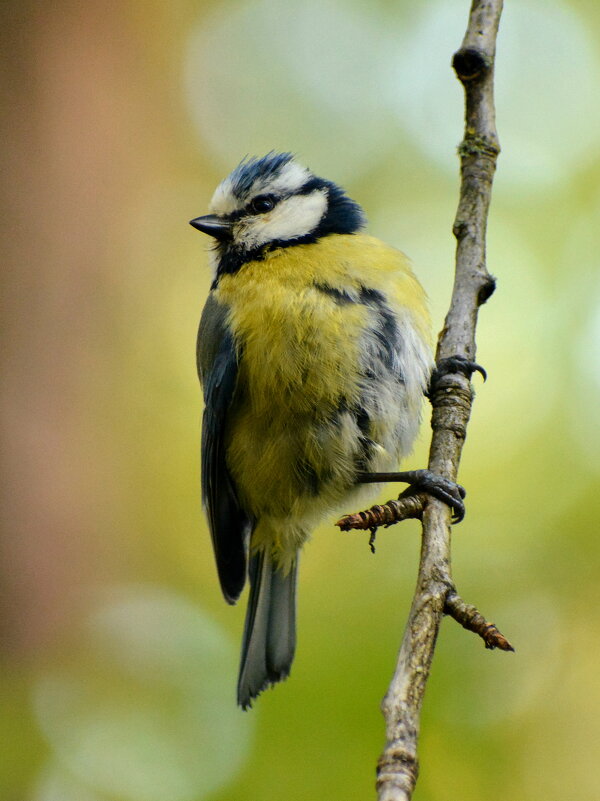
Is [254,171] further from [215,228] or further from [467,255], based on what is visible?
[467,255]

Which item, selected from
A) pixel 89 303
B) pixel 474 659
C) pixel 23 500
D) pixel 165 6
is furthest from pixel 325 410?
pixel 165 6

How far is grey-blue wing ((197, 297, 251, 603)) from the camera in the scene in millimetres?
2629

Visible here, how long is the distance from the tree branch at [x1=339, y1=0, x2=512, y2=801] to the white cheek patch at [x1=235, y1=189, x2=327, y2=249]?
2.25 ft

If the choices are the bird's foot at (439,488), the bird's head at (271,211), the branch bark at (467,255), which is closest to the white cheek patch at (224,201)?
the bird's head at (271,211)

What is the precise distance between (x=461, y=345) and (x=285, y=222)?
3.14ft

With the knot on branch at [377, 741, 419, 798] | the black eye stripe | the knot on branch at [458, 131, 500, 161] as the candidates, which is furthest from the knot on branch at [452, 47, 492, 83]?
the knot on branch at [377, 741, 419, 798]

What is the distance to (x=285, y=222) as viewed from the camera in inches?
113

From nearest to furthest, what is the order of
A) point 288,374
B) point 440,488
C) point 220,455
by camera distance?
point 440,488, point 288,374, point 220,455

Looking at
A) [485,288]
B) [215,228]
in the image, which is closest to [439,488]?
[485,288]

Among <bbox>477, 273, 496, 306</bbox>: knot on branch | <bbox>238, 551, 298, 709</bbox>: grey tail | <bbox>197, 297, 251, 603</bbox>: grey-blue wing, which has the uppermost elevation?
<bbox>477, 273, 496, 306</bbox>: knot on branch

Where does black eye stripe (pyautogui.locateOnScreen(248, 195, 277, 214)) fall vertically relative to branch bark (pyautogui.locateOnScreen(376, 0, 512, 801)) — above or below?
above

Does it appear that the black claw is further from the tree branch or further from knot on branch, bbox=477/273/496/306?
knot on branch, bbox=477/273/496/306

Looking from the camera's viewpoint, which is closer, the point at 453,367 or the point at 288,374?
the point at 453,367

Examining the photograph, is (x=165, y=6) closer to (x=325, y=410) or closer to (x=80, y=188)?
(x=80, y=188)
